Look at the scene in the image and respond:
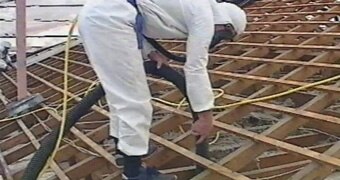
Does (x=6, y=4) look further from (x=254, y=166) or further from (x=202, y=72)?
(x=202, y=72)

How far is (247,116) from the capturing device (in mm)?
3367

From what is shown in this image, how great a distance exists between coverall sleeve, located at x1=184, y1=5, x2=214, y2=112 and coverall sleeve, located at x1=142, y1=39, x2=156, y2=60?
Answer: 0.71 feet

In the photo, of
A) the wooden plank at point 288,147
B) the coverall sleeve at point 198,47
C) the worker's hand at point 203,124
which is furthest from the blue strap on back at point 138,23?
the wooden plank at point 288,147

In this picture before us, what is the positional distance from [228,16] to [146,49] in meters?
0.30

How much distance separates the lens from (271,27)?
165 inches

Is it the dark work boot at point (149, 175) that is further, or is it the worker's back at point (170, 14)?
the dark work boot at point (149, 175)

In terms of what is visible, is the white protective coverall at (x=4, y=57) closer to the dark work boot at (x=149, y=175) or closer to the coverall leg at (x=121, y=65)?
the dark work boot at (x=149, y=175)

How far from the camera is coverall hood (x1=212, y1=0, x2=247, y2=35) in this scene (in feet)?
6.61

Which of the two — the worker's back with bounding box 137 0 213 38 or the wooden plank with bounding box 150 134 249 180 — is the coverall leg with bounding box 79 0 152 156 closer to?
the worker's back with bounding box 137 0 213 38

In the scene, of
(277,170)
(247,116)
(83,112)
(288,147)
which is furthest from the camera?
(247,116)

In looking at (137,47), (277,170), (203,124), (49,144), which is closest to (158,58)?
(137,47)

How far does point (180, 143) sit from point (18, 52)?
156 centimetres

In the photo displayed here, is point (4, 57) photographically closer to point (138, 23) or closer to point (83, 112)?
point (83, 112)

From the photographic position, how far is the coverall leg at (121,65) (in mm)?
1951
